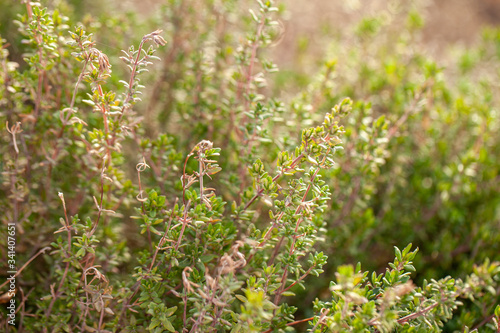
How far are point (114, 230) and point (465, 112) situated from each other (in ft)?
7.55

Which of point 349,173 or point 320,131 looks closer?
point 320,131

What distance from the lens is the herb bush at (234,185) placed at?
1498mm

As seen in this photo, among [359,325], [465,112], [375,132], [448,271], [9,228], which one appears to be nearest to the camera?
[359,325]

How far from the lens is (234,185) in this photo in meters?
2.02

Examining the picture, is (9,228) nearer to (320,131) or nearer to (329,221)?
(320,131)

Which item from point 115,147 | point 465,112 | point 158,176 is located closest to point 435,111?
point 465,112

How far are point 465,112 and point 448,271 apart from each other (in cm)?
104

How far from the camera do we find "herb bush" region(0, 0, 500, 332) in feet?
4.91

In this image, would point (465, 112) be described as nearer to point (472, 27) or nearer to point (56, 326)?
point (56, 326)

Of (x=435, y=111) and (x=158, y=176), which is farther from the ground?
(x=435, y=111)

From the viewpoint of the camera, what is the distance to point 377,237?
2547 mm

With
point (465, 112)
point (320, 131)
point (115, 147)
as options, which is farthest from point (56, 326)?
point (465, 112)

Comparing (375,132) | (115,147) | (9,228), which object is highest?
(375,132)

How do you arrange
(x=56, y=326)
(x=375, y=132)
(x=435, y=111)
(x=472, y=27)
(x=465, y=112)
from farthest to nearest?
(x=472, y=27)
(x=435, y=111)
(x=465, y=112)
(x=375, y=132)
(x=56, y=326)
